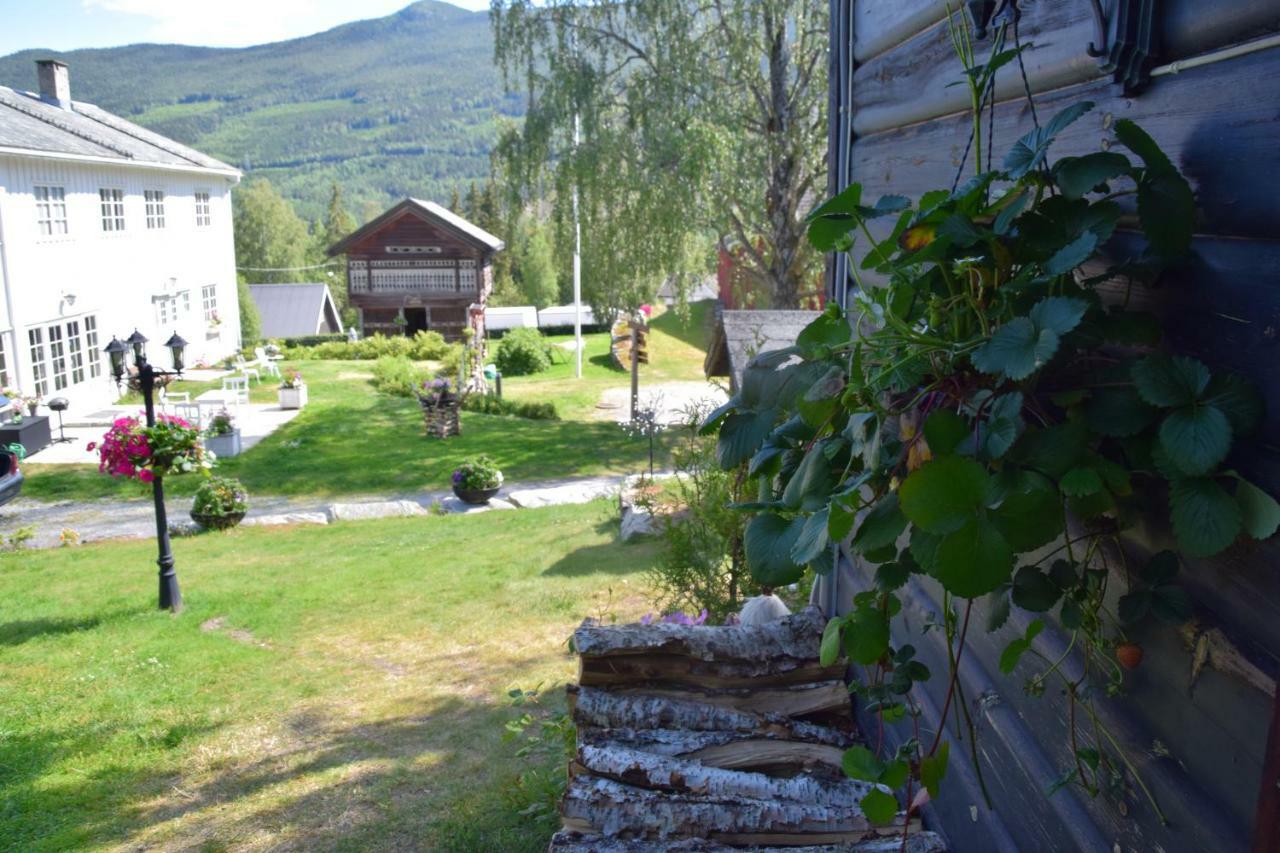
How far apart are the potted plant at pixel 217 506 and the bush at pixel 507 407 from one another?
9183 mm

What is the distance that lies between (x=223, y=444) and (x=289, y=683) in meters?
10.2

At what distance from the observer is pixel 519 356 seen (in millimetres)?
30359

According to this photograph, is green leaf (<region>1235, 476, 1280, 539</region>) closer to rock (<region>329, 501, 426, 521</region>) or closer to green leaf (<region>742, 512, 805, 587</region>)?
green leaf (<region>742, 512, 805, 587</region>)

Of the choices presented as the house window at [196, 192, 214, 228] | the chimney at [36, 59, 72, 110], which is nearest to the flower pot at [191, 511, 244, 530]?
the chimney at [36, 59, 72, 110]

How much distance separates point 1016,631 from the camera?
1.82 metres

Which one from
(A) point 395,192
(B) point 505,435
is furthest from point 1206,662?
(A) point 395,192

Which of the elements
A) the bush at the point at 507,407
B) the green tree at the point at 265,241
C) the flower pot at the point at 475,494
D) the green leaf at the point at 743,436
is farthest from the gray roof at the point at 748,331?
the green tree at the point at 265,241

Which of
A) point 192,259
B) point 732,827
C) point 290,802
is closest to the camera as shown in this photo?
point 732,827

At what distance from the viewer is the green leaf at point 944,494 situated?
113cm

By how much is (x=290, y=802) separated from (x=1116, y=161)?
480 centimetres

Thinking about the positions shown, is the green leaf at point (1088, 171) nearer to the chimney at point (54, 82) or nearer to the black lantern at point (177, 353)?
the black lantern at point (177, 353)

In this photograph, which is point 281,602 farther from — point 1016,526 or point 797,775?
point 1016,526

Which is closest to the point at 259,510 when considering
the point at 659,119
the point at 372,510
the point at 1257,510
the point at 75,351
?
the point at 372,510

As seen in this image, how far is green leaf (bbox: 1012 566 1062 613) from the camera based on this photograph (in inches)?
51.1
